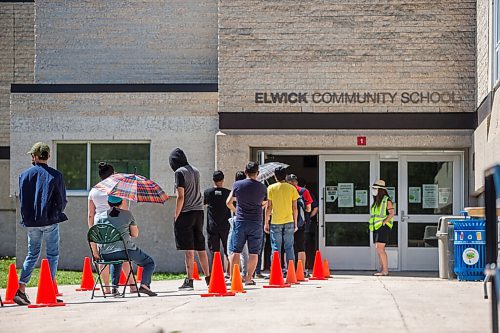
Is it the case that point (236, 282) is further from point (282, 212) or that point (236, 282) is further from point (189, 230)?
point (282, 212)

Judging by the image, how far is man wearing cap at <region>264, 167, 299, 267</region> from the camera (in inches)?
627

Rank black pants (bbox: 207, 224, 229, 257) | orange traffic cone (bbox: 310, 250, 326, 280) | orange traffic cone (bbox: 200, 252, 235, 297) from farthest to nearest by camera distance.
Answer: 1. orange traffic cone (bbox: 310, 250, 326, 280)
2. black pants (bbox: 207, 224, 229, 257)
3. orange traffic cone (bbox: 200, 252, 235, 297)

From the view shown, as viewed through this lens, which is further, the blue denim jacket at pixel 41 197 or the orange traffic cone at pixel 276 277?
the orange traffic cone at pixel 276 277

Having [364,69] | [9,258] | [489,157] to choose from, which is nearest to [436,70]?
[364,69]

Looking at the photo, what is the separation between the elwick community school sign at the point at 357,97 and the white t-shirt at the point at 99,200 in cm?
680

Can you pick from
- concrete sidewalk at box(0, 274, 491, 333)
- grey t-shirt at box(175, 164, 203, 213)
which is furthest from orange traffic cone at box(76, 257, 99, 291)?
grey t-shirt at box(175, 164, 203, 213)

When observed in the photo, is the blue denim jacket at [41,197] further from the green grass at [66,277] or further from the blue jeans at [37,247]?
the green grass at [66,277]

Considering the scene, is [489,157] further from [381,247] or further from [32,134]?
[32,134]

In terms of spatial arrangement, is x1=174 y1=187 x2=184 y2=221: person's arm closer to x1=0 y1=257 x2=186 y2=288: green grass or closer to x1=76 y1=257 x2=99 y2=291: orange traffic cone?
x1=76 y1=257 x2=99 y2=291: orange traffic cone

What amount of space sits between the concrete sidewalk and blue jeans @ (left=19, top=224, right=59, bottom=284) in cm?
46

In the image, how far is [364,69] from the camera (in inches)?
783

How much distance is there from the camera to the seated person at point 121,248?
1296 centimetres

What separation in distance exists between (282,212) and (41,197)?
4.81 m

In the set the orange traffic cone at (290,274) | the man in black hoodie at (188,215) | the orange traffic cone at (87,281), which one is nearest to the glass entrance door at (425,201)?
the orange traffic cone at (290,274)
